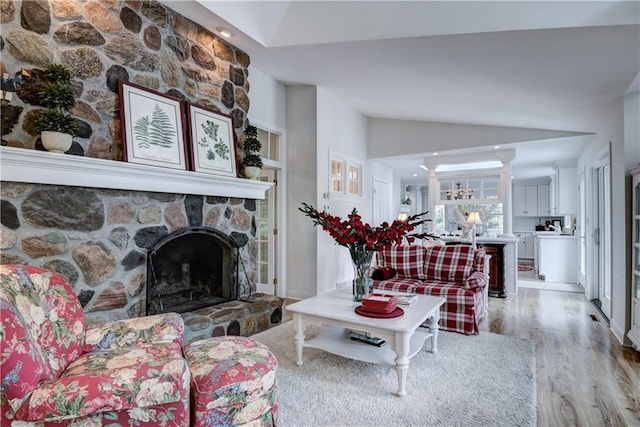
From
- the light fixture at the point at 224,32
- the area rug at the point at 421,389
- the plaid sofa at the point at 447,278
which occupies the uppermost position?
the light fixture at the point at 224,32

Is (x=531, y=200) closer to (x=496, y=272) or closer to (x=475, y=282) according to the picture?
(x=496, y=272)

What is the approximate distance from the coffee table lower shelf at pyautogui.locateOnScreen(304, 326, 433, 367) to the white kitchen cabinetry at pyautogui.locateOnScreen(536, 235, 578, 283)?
4711 millimetres

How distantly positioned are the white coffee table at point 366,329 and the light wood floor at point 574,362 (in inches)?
32.2

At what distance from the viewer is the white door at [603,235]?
14.0ft

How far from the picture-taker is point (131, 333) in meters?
1.97

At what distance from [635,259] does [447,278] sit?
1.62 metres

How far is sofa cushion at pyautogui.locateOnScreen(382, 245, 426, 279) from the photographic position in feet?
13.4

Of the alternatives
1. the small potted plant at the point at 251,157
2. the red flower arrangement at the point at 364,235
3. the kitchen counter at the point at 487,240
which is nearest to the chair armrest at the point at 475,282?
the red flower arrangement at the point at 364,235

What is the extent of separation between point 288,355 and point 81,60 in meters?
2.80

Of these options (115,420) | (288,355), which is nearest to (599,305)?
(288,355)

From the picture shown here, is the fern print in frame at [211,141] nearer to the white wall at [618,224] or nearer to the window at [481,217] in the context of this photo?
the white wall at [618,224]

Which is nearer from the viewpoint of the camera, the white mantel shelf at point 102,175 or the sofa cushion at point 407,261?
the white mantel shelf at point 102,175

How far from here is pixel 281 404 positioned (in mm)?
2225

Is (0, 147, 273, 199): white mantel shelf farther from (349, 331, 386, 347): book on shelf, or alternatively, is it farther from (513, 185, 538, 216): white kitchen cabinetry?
(513, 185, 538, 216): white kitchen cabinetry
